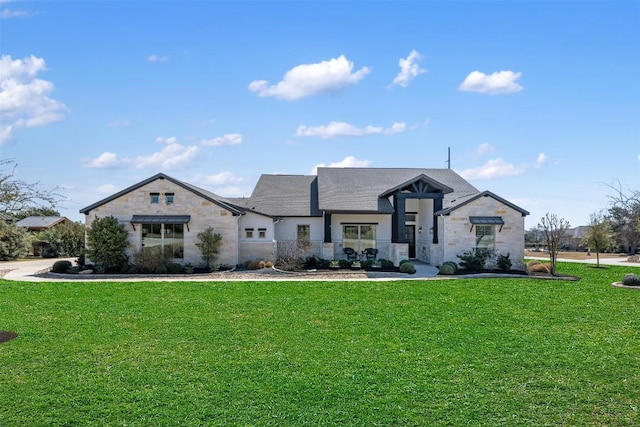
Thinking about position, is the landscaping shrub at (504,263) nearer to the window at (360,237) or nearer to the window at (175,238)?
the window at (360,237)

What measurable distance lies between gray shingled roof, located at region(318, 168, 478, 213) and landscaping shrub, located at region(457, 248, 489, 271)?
4.52 metres

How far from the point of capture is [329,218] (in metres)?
27.8

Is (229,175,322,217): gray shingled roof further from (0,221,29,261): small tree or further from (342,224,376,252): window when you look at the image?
(0,221,29,261): small tree

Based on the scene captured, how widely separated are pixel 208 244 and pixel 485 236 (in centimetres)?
1340

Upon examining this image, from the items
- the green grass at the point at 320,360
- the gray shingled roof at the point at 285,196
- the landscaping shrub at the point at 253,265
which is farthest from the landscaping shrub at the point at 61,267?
the gray shingled roof at the point at 285,196

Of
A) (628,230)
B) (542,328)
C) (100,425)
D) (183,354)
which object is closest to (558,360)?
(542,328)

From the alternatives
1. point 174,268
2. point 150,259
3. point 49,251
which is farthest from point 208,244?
point 49,251

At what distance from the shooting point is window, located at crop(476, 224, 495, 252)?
24438 millimetres

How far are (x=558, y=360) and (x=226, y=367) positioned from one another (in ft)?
18.8

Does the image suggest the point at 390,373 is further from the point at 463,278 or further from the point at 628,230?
the point at 628,230

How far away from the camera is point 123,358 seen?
29.0ft

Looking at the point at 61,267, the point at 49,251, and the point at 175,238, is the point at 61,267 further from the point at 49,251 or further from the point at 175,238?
the point at 49,251

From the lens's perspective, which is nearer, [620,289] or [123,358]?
[123,358]

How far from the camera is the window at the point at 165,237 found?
2436cm
